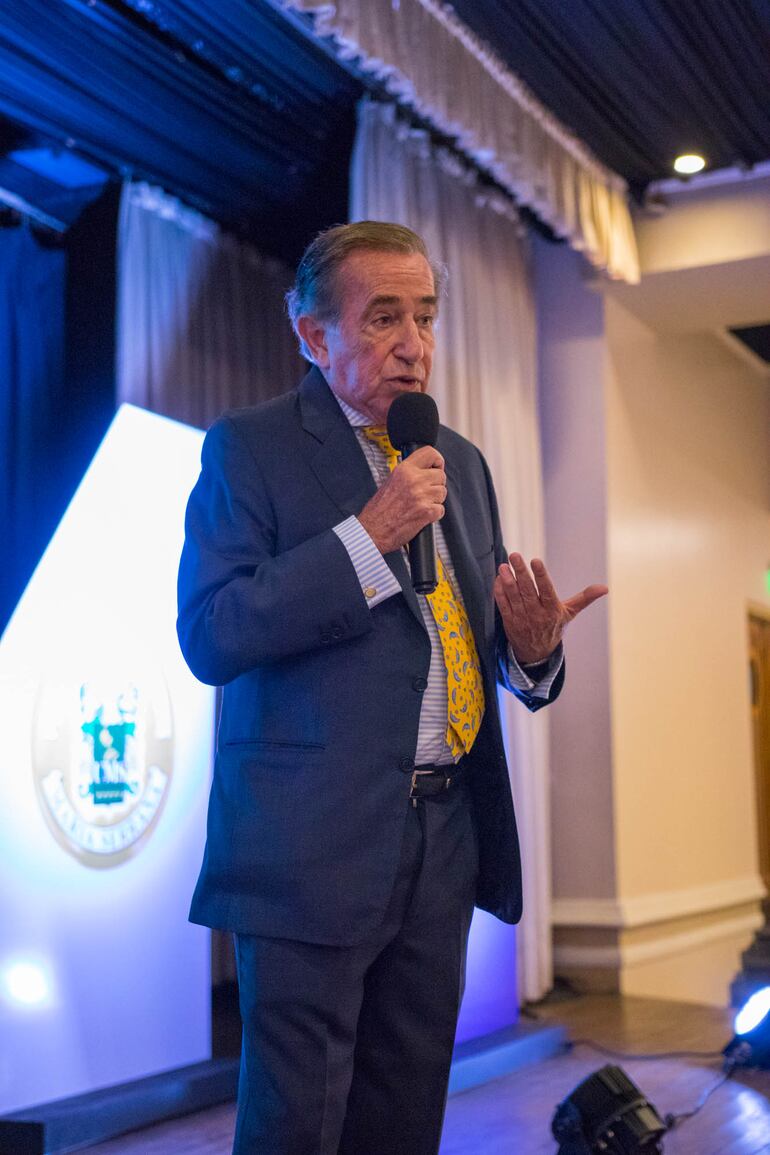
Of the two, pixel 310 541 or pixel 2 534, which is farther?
pixel 2 534

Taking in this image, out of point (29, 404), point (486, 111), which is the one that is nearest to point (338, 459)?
point (486, 111)

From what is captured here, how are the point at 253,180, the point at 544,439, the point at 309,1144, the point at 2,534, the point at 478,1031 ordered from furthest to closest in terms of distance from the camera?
the point at 544,439 → the point at 253,180 → the point at 2,534 → the point at 478,1031 → the point at 309,1144

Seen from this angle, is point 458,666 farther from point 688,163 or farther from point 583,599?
point 688,163

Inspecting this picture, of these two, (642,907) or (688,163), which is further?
(642,907)

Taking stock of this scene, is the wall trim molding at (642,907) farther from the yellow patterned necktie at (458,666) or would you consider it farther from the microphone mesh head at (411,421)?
the microphone mesh head at (411,421)

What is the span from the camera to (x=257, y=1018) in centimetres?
139

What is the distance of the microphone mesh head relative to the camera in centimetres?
155

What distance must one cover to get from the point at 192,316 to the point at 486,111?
1.36m

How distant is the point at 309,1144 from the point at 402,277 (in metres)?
1.03

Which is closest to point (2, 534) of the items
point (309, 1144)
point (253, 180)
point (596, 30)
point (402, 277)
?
point (253, 180)

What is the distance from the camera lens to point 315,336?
169cm

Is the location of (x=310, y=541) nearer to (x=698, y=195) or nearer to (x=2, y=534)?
(x=2, y=534)

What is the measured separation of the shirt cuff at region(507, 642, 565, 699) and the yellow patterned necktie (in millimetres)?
74

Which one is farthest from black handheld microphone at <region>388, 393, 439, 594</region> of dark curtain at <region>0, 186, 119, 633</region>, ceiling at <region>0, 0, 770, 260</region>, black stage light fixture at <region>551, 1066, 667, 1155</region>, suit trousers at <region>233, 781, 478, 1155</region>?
dark curtain at <region>0, 186, 119, 633</region>
